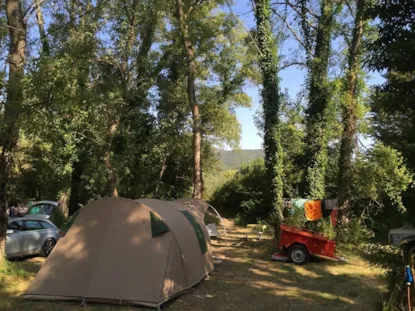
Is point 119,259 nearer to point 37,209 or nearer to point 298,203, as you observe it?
point 298,203

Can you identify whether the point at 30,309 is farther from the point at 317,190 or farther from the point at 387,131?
the point at 387,131

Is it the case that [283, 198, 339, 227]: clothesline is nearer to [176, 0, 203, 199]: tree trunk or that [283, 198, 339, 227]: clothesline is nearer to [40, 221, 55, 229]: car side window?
[176, 0, 203, 199]: tree trunk

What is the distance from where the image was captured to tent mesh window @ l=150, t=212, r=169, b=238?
8.04 m

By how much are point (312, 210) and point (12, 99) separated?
9690 mm

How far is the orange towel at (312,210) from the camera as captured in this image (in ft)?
43.7

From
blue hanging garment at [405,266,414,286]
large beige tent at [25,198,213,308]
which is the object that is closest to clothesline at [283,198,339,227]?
large beige tent at [25,198,213,308]

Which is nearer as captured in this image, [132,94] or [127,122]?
[132,94]

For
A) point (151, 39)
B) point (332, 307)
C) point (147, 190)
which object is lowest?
point (332, 307)

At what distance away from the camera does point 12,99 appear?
8641mm

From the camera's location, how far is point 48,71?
8562mm

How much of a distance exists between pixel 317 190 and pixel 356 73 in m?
4.86

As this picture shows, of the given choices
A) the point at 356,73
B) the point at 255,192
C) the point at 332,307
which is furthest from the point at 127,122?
the point at 332,307

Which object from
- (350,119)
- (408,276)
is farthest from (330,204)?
(408,276)

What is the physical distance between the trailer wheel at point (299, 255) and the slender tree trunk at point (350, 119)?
4.32m
